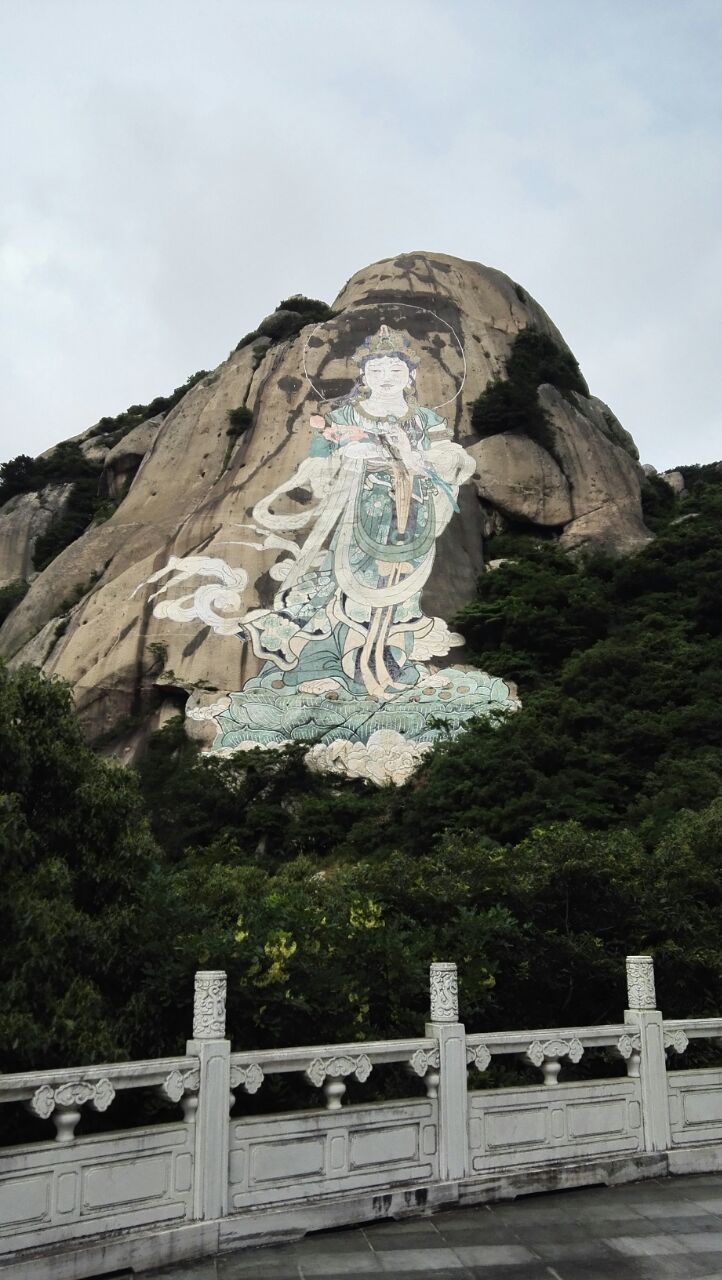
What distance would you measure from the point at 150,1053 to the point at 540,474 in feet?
67.5

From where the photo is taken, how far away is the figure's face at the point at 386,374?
23734 mm

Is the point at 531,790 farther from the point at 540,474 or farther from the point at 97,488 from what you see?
the point at 97,488

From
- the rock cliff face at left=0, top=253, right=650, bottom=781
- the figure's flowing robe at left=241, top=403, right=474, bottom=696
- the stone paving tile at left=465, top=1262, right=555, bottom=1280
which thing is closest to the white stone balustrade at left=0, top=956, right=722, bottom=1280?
the stone paving tile at left=465, top=1262, right=555, bottom=1280

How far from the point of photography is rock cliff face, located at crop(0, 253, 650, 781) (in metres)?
19.0

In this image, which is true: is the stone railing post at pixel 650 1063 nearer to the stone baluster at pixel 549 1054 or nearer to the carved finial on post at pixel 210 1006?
the stone baluster at pixel 549 1054

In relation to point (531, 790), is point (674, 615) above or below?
above

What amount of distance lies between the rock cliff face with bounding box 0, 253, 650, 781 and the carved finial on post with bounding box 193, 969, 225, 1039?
13385mm

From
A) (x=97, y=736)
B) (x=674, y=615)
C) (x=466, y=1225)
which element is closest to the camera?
(x=466, y=1225)

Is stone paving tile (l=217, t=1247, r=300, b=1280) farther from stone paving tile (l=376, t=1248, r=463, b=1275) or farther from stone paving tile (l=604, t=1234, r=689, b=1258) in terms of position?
stone paving tile (l=604, t=1234, r=689, b=1258)

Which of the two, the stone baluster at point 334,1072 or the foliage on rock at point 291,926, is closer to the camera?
the stone baluster at point 334,1072

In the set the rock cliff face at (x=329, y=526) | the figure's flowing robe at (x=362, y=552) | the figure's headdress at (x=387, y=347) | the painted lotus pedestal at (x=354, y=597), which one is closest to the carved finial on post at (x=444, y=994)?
the painted lotus pedestal at (x=354, y=597)

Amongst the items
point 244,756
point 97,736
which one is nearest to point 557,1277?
point 244,756

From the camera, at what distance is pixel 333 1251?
13.0 ft

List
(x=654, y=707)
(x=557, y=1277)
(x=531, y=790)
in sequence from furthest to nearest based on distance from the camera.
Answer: (x=654, y=707)
(x=531, y=790)
(x=557, y=1277)
